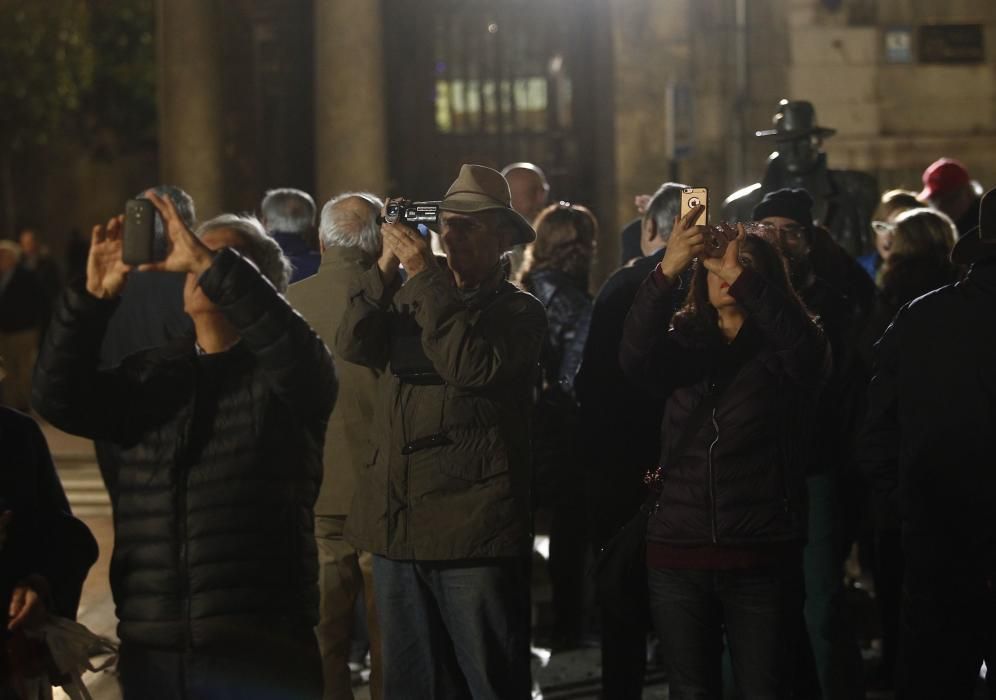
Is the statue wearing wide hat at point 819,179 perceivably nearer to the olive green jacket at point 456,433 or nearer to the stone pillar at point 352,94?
the olive green jacket at point 456,433

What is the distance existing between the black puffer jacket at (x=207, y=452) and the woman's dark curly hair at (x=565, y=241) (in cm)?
322

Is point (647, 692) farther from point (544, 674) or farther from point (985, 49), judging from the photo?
point (985, 49)

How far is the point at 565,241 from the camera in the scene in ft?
25.6

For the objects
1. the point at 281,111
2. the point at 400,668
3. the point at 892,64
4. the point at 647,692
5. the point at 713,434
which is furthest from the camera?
the point at 281,111

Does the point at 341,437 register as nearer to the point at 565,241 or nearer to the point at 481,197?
the point at 481,197

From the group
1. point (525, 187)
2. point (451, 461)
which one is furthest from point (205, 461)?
point (525, 187)

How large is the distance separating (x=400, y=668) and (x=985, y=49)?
9.55m

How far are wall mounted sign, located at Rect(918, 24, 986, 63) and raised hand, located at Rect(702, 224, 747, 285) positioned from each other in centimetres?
881

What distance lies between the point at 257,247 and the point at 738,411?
1.54m

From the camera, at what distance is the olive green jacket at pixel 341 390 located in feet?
21.6

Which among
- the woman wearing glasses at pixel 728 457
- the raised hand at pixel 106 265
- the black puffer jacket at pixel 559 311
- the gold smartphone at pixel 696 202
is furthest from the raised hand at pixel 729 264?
the black puffer jacket at pixel 559 311

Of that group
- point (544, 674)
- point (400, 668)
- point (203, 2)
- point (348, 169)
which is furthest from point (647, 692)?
point (203, 2)

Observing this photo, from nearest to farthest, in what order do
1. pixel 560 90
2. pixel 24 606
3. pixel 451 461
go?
pixel 24 606 < pixel 451 461 < pixel 560 90

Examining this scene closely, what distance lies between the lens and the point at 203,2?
46.2 ft
